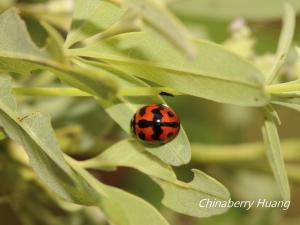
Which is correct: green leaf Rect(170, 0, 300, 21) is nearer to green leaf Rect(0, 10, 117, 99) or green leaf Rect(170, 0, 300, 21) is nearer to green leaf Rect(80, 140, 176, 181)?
green leaf Rect(80, 140, 176, 181)

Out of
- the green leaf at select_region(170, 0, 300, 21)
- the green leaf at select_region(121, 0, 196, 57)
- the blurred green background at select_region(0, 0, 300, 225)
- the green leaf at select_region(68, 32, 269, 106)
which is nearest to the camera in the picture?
the green leaf at select_region(121, 0, 196, 57)

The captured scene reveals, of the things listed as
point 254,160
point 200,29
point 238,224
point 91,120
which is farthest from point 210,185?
point 238,224

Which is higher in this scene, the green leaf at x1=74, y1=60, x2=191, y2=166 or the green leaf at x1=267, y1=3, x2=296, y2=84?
the green leaf at x1=267, y1=3, x2=296, y2=84

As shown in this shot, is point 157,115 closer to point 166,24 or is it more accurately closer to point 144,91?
point 144,91

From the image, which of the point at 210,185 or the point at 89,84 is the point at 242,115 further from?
the point at 89,84

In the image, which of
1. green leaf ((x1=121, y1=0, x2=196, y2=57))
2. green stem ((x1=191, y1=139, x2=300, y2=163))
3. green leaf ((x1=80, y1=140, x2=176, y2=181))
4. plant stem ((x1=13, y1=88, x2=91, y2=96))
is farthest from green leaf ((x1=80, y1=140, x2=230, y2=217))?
green stem ((x1=191, y1=139, x2=300, y2=163))

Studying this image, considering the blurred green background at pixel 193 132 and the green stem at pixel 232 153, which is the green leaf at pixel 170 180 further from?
the green stem at pixel 232 153
